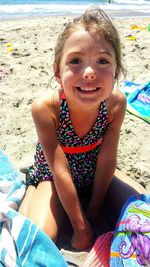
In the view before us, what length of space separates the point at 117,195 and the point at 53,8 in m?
9.34

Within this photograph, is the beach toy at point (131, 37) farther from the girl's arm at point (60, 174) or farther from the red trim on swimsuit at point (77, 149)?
the girl's arm at point (60, 174)

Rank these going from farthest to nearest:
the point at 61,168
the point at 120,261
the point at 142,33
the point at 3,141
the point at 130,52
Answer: the point at 142,33
the point at 130,52
the point at 3,141
the point at 61,168
the point at 120,261

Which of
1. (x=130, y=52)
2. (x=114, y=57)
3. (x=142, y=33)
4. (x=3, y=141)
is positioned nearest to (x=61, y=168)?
(x=114, y=57)

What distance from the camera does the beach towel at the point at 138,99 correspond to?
3.25 m

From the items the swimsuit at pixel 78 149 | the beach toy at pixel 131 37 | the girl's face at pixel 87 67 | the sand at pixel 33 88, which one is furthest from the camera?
the beach toy at pixel 131 37

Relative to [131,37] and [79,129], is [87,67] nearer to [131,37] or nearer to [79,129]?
[79,129]

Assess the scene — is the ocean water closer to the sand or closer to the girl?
the sand

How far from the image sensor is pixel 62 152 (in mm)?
1932

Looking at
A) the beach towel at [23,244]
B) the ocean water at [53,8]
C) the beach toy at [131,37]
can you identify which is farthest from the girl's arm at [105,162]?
the ocean water at [53,8]

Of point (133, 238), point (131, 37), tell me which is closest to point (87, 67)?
point (133, 238)

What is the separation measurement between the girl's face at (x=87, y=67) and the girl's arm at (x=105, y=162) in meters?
0.35

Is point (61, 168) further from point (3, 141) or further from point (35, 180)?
point (3, 141)

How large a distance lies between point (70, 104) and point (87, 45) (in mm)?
371

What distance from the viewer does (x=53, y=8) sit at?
10562 millimetres
